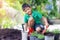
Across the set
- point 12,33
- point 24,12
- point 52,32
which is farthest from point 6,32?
point 52,32

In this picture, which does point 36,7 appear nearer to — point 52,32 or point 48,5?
point 48,5

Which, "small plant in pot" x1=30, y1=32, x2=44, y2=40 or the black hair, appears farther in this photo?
the black hair

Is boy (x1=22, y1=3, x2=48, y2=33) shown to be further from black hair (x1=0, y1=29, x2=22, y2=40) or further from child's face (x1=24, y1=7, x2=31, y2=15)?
black hair (x1=0, y1=29, x2=22, y2=40)

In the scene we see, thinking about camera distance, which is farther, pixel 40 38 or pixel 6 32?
pixel 6 32

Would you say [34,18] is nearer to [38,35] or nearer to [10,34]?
[38,35]

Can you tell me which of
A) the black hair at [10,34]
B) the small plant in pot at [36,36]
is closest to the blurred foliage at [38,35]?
the small plant in pot at [36,36]

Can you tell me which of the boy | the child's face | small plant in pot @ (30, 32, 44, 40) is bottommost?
small plant in pot @ (30, 32, 44, 40)

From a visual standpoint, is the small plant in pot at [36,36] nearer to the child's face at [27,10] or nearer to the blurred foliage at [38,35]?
the blurred foliage at [38,35]

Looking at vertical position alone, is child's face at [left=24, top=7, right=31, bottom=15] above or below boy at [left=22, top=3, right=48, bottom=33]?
above

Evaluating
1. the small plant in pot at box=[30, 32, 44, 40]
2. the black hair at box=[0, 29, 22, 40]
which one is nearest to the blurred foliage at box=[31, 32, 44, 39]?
the small plant in pot at box=[30, 32, 44, 40]

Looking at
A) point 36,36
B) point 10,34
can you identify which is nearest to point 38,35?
point 36,36

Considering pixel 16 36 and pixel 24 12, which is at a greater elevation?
pixel 24 12

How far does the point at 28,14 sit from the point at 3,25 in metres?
0.30

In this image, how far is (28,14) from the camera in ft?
8.45
